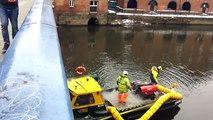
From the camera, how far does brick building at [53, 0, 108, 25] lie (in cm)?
3688

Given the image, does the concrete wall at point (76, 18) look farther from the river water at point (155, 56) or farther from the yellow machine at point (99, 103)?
the yellow machine at point (99, 103)

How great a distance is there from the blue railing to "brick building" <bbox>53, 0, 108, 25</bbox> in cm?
3099

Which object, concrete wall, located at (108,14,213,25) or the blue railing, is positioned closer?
the blue railing

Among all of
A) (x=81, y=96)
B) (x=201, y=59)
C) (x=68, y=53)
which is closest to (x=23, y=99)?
(x=81, y=96)

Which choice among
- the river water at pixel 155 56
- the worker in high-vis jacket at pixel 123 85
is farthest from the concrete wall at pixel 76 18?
the worker in high-vis jacket at pixel 123 85

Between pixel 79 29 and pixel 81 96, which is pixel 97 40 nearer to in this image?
pixel 79 29

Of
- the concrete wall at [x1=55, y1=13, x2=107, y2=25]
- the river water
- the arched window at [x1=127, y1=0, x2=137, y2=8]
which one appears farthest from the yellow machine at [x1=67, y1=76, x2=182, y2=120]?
the arched window at [x1=127, y1=0, x2=137, y2=8]

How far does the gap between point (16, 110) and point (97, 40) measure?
1154 inches

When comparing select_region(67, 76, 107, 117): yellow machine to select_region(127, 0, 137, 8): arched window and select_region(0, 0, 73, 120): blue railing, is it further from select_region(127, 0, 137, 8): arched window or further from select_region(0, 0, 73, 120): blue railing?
select_region(127, 0, 137, 8): arched window

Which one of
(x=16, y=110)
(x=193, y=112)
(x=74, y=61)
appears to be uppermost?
(x=16, y=110)

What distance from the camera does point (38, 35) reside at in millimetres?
6789

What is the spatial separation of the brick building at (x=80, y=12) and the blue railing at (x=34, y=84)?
31.0m

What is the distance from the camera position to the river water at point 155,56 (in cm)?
1964

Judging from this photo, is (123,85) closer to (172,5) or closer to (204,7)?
(172,5)
